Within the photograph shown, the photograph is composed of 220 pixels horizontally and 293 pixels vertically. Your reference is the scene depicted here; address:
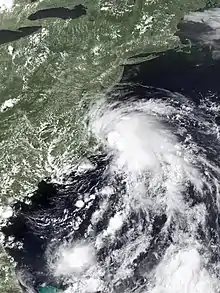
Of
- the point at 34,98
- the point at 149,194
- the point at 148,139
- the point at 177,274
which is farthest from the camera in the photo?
the point at 34,98

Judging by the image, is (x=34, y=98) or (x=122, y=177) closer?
(x=122, y=177)

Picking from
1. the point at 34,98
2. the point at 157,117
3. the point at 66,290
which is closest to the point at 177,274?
the point at 66,290

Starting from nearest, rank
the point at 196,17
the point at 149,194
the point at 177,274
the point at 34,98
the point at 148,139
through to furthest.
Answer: the point at 177,274, the point at 149,194, the point at 148,139, the point at 34,98, the point at 196,17

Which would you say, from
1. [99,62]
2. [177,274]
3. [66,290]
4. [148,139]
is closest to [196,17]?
[99,62]

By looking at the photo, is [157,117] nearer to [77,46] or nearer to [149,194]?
[149,194]

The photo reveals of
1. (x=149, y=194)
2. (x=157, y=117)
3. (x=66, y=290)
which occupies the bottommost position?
(x=66, y=290)

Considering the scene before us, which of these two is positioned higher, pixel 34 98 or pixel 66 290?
pixel 34 98
